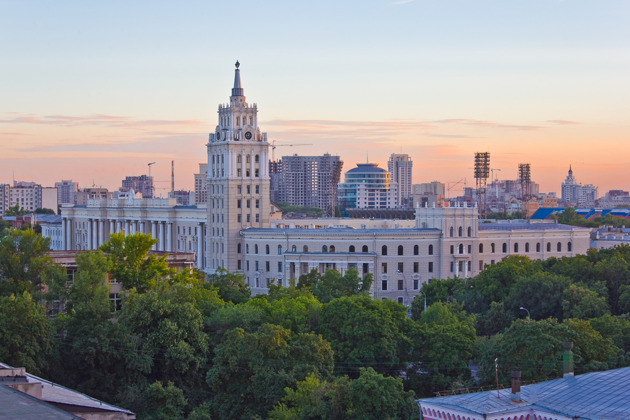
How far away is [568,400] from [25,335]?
33896mm

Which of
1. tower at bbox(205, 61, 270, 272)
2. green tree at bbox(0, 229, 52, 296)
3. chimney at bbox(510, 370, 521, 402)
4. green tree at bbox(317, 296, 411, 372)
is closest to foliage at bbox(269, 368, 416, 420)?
chimney at bbox(510, 370, 521, 402)

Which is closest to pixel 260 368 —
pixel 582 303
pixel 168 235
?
pixel 582 303

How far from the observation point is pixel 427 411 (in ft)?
140

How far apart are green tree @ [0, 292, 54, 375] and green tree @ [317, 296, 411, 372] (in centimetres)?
1787

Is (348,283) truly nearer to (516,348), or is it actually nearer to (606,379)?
(516,348)

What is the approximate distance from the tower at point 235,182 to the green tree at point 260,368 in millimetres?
73301

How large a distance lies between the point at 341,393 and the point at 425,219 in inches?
3280

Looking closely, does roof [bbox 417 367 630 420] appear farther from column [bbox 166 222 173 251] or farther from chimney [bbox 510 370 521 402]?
column [bbox 166 222 173 251]

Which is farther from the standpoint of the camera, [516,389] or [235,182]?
[235,182]

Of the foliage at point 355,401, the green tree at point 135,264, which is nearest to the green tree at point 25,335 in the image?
the green tree at point 135,264

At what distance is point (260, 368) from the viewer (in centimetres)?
5841

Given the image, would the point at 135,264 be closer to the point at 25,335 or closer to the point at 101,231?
the point at 25,335

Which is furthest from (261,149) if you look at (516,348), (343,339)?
(516,348)

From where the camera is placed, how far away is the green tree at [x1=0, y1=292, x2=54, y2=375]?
59.8 m
